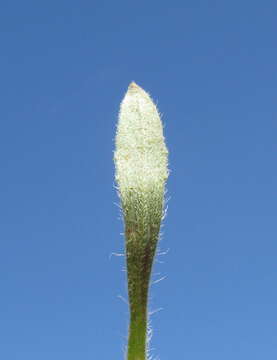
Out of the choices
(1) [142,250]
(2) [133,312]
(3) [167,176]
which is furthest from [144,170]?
(2) [133,312]

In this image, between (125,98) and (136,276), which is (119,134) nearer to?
(125,98)

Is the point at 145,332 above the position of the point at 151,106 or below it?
below

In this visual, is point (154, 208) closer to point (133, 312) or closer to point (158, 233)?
point (158, 233)

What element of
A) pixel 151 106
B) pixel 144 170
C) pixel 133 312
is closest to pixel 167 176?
pixel 144 170

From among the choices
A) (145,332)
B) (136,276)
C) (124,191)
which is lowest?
(145,332)

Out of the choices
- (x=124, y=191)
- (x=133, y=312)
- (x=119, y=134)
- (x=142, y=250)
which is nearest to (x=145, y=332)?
(x=133, y=312)

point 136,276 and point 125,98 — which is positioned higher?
point 125,98

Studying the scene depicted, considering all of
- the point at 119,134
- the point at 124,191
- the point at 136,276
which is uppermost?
the point at 119,134

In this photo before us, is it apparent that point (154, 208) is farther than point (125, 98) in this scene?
No
